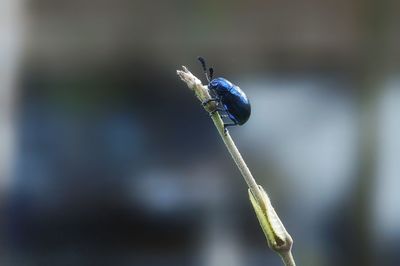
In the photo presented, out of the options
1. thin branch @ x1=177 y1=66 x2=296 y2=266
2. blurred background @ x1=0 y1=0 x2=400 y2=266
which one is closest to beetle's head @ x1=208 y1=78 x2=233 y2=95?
thin branch @ x1=177 y1=66 x2=296 y2=266

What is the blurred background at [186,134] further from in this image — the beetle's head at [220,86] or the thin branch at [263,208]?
the thin branch at [263,208]

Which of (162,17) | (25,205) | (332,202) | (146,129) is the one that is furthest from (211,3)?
(25,205)

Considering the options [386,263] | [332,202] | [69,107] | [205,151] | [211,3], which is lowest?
[386,263]

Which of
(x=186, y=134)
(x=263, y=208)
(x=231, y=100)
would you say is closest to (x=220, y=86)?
(x=231, y=100)

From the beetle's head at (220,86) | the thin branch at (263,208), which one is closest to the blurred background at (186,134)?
the beetle's head at (220,86)

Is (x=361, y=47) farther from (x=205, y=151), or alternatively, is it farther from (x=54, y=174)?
(x=54, y=174)

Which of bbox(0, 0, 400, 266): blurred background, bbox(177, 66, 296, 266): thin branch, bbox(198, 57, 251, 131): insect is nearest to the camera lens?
bbox(177, 66, 296, 266): thin branch

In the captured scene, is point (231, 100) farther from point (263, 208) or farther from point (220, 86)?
point (263, 208)

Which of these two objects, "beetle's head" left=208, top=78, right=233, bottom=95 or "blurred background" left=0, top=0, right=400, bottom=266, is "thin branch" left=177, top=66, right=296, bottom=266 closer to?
"beetle's head" left=208, top=78, right=233, bottom=95
